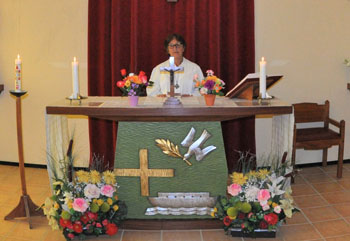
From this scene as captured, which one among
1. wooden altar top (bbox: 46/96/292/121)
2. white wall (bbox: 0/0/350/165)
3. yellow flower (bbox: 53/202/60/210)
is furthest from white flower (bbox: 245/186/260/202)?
white wall (bbox: 0/0/350/165)

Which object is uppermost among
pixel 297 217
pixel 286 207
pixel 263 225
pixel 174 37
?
pixel 174 37

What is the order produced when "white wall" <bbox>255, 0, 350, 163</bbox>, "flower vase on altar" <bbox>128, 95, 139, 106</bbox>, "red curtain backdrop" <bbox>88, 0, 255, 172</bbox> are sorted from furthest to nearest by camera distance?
→ "white wall" <bbox>255, 0, 350, 163</bbox> < "red curtain backdrop" <bbox>88, 0, 255, 172</bbox> < "flower vase on altar" <bbox>128, 95, 139, 106</bbox>

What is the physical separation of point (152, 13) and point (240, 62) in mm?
1024

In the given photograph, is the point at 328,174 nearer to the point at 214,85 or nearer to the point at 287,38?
the point at 287,38

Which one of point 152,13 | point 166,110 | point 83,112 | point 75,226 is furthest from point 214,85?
point 152,13

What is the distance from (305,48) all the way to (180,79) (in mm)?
1441

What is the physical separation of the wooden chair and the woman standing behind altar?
1.13m

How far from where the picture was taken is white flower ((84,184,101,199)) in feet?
10.3

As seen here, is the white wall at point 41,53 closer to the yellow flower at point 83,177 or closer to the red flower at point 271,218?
the yellow flower at point 83,177

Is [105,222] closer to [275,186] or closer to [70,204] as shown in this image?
[70,204]

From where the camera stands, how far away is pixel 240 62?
4637 millimetres

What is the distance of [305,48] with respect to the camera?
478 centimetres

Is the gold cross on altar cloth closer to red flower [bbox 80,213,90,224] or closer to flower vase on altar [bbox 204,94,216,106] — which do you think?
red flower [bbox 80,213,90,224]

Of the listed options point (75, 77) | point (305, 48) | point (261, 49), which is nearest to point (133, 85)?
point (75, 77)
